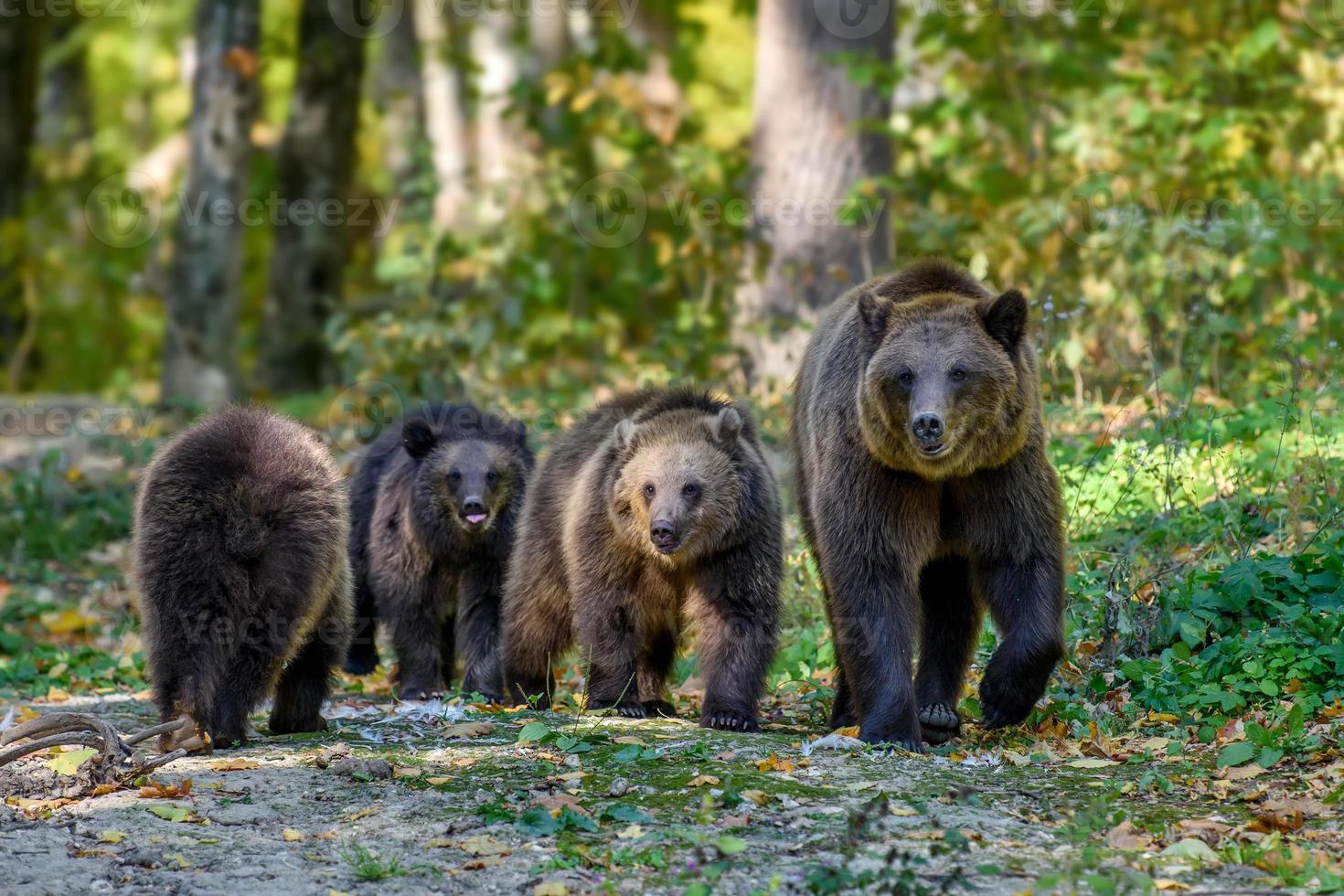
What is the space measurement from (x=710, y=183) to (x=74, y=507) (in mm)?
6171

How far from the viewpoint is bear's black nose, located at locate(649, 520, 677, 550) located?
23.4ft

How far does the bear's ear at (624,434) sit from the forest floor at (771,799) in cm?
132

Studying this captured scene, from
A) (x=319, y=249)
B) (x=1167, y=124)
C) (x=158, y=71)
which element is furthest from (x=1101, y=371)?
(x=158, y=71)

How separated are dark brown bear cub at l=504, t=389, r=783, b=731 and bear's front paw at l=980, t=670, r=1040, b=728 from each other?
1087mm

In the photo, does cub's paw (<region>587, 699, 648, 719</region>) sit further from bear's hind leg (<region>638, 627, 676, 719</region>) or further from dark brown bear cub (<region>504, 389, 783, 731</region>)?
bear's hind leg (<region>638, 627, 676, 719</region>)

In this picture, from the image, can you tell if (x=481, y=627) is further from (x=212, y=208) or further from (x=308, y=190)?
(x=308, y=190)

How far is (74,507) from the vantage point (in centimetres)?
1311

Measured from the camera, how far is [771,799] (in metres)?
5.65

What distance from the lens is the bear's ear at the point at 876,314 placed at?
6.66m

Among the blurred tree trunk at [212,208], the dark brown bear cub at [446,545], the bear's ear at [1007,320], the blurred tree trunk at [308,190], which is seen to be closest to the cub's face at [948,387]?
the bear's ear at [1007,320]

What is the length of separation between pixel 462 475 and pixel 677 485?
6.19ft

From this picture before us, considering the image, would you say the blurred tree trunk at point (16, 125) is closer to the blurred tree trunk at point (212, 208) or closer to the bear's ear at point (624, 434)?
the blurred tree trunk at point (212, 208)

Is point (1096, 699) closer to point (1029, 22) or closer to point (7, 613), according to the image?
point (7, 613)

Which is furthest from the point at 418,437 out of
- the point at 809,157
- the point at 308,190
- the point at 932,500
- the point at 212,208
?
the point at 308,190
